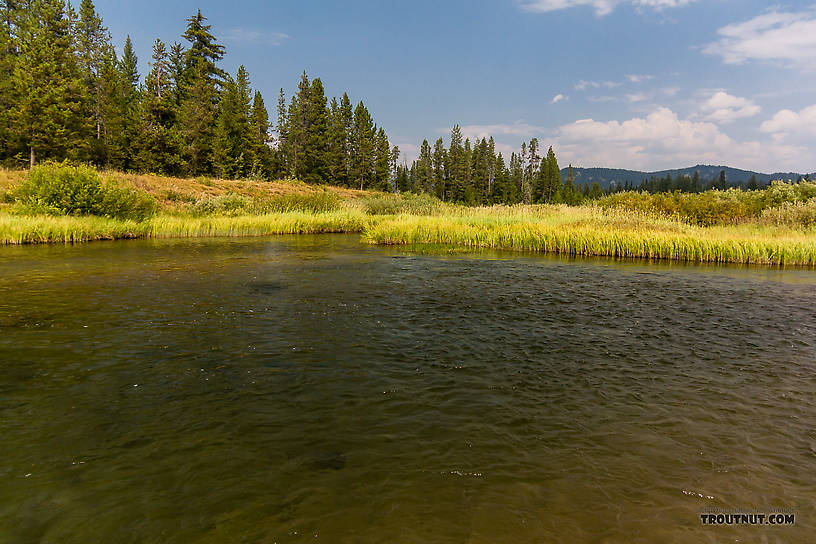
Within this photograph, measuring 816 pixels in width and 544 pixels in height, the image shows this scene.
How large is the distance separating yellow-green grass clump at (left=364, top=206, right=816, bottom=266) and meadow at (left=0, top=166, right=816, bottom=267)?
0.05 m

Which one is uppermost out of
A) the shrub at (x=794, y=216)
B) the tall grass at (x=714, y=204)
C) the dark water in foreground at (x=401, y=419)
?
the tall grass at (x=714, y=204)

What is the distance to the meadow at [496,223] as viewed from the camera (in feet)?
62.6

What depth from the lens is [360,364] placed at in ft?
20.9

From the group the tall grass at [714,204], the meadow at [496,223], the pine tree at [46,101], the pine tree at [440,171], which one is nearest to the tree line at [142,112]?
the pine tree at [46,101]

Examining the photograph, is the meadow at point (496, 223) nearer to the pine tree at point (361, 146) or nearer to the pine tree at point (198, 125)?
the pine tree at point (198, 125)

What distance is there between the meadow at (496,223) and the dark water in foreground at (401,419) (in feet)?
32.2

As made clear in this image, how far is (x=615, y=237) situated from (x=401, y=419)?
718 inches

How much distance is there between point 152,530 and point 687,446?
4.50 metres

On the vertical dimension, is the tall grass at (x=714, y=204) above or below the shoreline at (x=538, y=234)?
above

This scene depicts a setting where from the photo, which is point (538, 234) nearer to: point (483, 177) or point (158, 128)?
point (158, 128)

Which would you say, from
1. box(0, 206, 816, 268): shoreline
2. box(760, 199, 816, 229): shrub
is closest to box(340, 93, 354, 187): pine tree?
box(0, 206, 816, 268): shoreline

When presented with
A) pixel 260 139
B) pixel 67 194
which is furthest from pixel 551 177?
pixel 67 194

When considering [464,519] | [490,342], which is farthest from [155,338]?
[464,519]

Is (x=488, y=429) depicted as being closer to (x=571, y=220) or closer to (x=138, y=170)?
(x=571, y=220)
